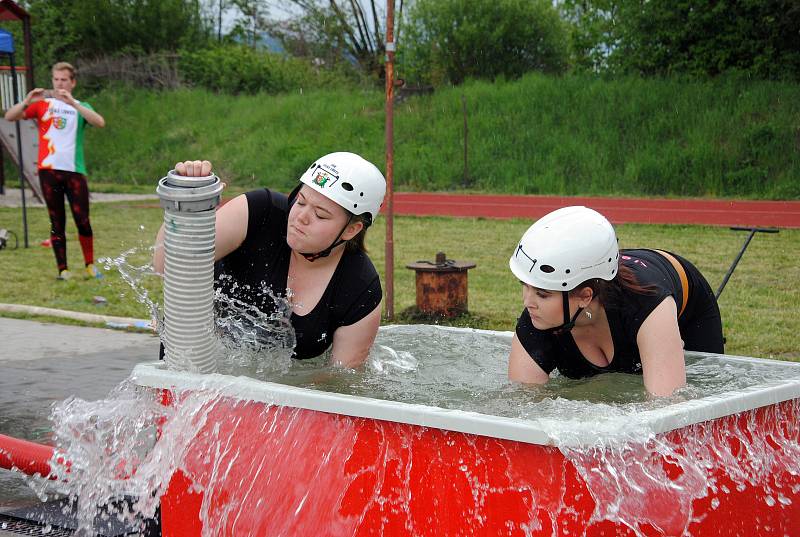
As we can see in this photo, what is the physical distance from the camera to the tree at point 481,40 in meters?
32.2

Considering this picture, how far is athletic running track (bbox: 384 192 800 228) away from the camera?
16109 millimetres

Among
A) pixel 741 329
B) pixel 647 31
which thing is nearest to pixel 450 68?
pixel 647 31

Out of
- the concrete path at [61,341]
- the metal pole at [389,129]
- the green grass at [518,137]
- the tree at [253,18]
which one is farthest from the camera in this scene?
the tree at [253,18]

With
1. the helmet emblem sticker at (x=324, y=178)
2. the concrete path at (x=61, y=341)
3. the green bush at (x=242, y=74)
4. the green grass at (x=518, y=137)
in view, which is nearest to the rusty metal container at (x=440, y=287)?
the concrete path at (x=61, y=341)

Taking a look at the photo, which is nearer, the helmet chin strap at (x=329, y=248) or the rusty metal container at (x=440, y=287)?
the helmet chin strap at (x=329, y=248)

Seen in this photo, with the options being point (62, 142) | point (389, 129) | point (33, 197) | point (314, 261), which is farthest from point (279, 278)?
point (33, 197)

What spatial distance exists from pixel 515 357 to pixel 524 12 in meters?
30.8

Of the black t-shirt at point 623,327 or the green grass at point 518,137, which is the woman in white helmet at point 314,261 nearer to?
the black t-shirt at point 623,327

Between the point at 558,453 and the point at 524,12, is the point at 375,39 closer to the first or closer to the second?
the point at 524,12

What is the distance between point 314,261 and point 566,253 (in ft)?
3.70

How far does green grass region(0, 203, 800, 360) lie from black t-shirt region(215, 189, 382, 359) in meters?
3.50

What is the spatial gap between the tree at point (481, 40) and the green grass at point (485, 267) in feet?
56.4

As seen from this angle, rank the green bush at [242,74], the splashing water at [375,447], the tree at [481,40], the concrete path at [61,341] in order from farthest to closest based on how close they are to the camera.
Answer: the green bush at [242,74] → the tree at [481,40] → the concrete path at [61,341] → the splashing water at [375,447]

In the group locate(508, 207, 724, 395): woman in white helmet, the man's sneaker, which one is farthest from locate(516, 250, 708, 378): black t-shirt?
the man's sneaker
